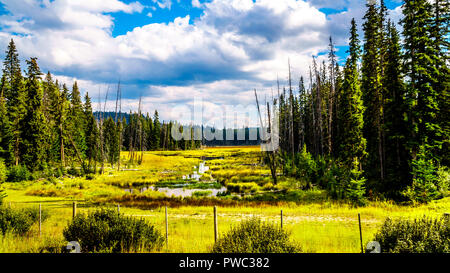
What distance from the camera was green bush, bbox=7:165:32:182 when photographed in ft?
127

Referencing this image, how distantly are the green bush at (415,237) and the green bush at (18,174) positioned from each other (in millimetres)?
46117

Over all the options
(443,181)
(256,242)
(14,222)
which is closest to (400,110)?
(443,181)

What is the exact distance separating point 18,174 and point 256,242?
143 ft

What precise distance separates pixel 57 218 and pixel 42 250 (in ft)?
32.3

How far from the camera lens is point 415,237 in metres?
8.60

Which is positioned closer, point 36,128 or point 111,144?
point 36,128

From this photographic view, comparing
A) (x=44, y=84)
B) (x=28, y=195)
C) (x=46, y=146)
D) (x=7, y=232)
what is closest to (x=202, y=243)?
(x=7, y=232)

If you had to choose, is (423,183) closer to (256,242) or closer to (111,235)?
(256,242)

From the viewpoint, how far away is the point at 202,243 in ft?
40.1

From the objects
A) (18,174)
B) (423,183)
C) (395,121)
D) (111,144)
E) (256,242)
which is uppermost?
(395,121)

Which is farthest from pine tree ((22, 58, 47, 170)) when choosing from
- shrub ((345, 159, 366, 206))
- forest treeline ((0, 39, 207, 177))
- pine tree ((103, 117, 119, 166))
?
shrub ((345, 159, 366, 206))

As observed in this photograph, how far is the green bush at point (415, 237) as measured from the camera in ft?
26.6

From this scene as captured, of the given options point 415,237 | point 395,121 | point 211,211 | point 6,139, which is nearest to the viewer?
point 415,237
